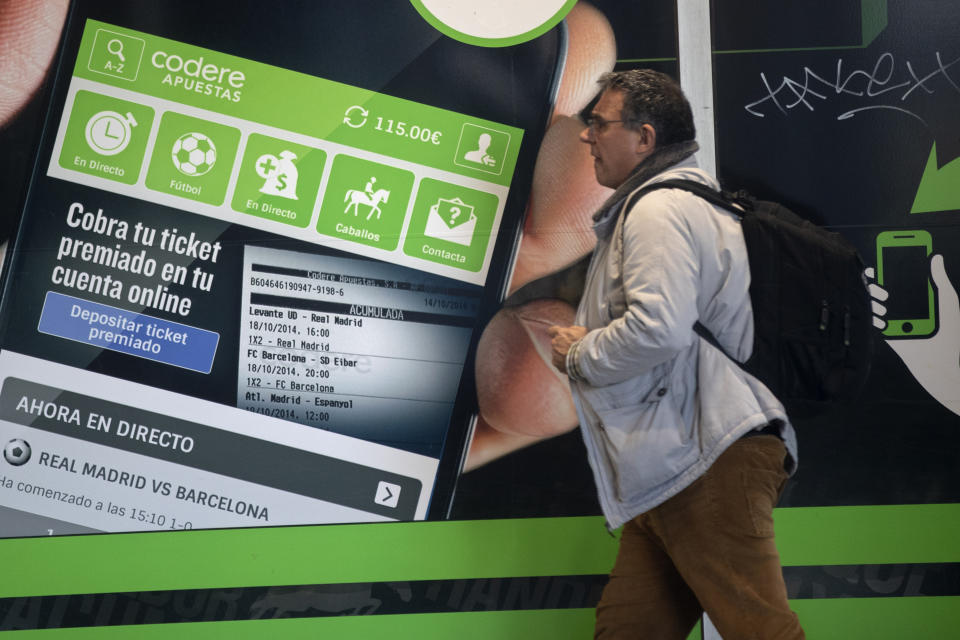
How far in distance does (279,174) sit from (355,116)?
0.96ft

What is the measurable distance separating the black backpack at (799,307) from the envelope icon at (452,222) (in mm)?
825

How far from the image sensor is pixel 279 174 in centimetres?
281

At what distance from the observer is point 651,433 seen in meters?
2.01

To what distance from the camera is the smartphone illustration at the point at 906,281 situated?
279 centimetres

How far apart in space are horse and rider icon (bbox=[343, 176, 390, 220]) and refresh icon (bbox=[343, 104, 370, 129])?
0.55 feet

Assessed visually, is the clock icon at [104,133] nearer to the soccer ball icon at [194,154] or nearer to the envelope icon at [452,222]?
the soccer ball icon at [194,154]

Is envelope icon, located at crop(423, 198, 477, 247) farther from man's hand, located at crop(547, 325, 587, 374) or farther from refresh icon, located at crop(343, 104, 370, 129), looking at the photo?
→ man's hand, located at crop(547, 325, 587, 374)

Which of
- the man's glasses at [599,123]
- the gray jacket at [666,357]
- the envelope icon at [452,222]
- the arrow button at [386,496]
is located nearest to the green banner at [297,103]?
the envelope icon at [452,222]

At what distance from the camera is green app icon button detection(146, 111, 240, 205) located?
282 cm

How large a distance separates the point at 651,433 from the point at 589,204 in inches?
39.4

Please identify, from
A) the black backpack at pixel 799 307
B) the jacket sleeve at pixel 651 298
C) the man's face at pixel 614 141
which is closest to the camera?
the jacket sleeve at pixel 651 298

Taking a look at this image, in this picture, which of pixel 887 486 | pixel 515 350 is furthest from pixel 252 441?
pixel 887 486

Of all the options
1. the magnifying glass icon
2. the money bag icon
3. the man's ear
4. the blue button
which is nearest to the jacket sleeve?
the man's ear

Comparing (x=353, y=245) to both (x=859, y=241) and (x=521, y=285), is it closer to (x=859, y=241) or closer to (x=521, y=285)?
(x=521, y=285)
